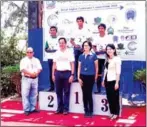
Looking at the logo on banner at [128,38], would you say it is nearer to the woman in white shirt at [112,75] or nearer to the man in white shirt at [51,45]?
the woman in white shirt at [112,75]

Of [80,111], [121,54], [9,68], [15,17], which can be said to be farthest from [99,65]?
[15,17]

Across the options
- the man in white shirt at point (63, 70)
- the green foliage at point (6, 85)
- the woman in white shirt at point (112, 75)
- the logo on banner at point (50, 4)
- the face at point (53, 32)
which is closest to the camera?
the woman in white shirt at point (112, 75)

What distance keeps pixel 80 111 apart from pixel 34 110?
87 cm

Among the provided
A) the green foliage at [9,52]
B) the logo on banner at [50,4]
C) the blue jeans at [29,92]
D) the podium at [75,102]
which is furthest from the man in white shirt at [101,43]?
the green foliage at [9,52]

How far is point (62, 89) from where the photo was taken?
6.60m

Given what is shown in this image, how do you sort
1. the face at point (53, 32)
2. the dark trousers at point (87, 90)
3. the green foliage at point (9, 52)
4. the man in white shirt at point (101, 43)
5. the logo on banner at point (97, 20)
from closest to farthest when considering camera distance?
1. the dark trousers at point (87, 90)
2. the man in white shirt at point (101, 43)
3. the logo on banner at point (97, 20)
4. the face at point (53, 32)
5. the green foliage at point (9, 52)

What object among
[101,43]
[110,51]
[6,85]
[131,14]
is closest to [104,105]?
[110,51]

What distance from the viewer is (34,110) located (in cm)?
680

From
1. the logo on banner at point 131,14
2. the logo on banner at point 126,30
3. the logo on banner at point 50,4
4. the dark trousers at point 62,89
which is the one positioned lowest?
the dark trousers at point 62,89

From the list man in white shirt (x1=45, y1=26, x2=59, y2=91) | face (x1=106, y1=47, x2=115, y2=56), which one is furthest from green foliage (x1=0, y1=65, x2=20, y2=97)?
face (x1=106, y1=47, x2=115, y2=56)

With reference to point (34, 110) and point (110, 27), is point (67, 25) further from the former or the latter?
point (34, 110)

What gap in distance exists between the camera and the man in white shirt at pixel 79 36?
705cm

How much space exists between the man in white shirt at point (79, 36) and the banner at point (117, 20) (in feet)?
0.27

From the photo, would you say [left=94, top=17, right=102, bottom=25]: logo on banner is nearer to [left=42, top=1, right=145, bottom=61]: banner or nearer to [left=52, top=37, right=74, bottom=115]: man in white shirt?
[left=42, top=1, right=145, bottom=61]: banner
